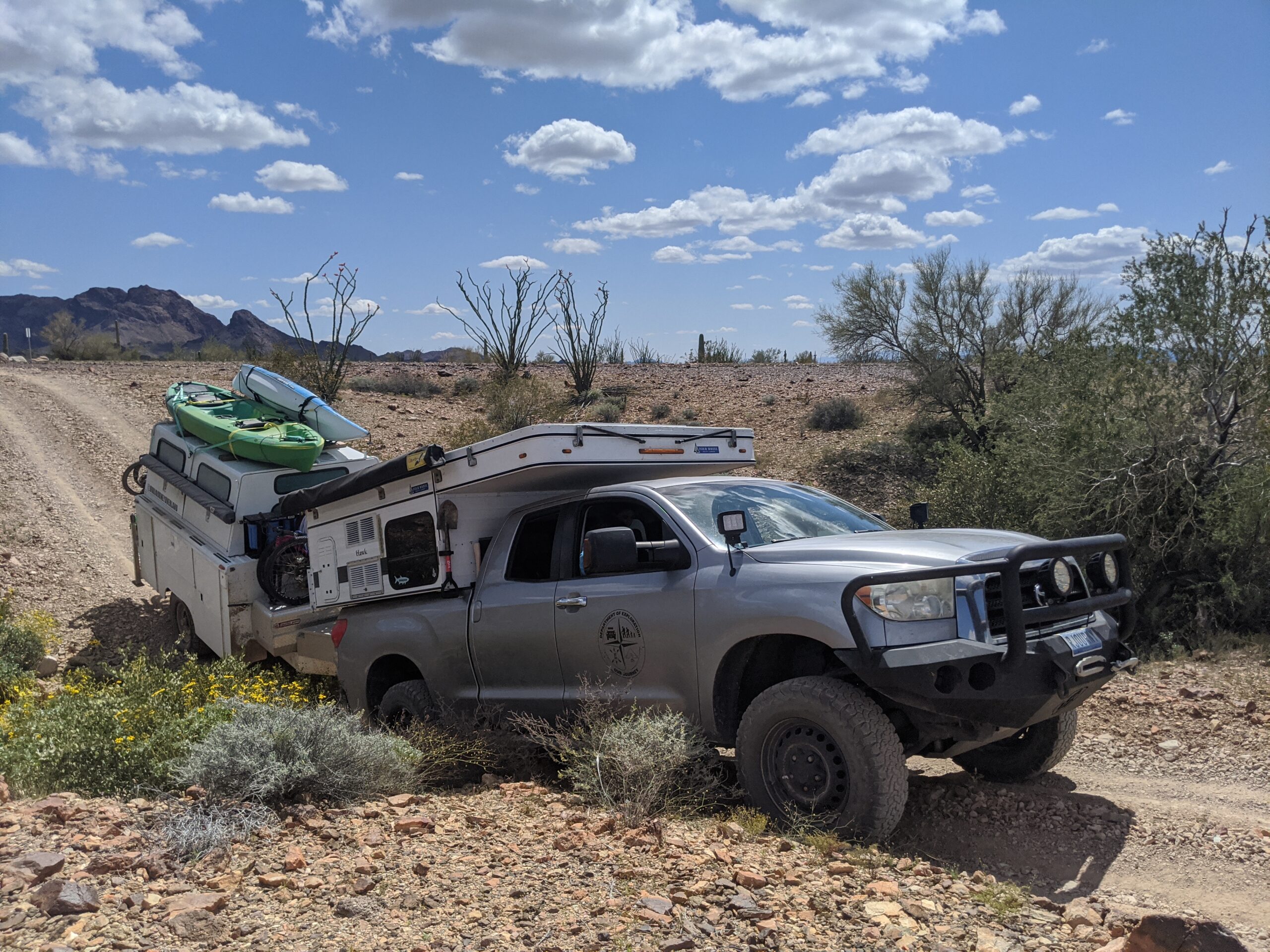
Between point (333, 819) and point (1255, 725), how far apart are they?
5.96m

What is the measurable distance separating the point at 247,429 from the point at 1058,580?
8.91 m

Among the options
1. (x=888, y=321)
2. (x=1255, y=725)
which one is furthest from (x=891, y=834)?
(x=888, y=321)

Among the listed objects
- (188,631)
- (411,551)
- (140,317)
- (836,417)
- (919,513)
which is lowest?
(188,631)

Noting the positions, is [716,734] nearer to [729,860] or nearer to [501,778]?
[729,860]

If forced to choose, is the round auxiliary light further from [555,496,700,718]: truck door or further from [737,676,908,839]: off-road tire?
[555,496,700,718]: truck door

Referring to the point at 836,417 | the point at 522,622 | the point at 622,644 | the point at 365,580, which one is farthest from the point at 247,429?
the point at 836,417

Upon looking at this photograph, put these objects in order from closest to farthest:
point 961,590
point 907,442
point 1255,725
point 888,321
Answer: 1. point 961,590
2. point 1255,725
3. point 907,442
4. point 888,321

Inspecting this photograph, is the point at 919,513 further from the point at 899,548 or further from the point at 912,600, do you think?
the point at 912,600

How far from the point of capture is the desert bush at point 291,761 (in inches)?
193

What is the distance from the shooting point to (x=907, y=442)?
19828 millimetres

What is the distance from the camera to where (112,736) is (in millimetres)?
5586

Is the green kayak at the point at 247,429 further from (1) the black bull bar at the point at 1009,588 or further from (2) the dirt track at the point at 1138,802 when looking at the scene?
(1) the black bull bar at the point at 1009,588

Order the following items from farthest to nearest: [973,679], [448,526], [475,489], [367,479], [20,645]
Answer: [20,645]
[367,479]
[448,526]
[475,489]
[973,679]

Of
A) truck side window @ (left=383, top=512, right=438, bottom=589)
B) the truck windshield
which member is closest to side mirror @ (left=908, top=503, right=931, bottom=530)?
the truck windshield
